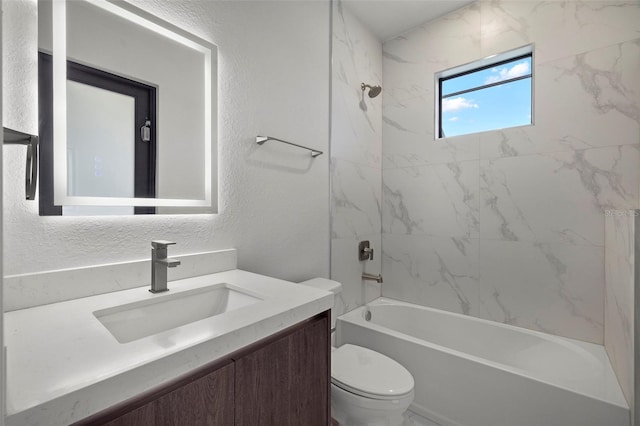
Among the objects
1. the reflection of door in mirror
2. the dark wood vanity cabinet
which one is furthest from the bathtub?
the reflection of door in mirror

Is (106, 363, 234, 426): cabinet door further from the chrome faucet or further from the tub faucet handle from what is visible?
the tub faucet handle

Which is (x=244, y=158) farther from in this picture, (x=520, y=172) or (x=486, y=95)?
(x=486, y=95)

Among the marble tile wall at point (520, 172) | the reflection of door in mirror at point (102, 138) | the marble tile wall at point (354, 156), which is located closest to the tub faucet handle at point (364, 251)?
the marble tile wall at point (354, 156)

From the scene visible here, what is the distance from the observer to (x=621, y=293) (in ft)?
4.62

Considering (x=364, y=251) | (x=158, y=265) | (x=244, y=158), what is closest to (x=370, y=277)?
(x=364, y=251)

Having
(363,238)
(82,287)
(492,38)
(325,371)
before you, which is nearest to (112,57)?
(82,287)

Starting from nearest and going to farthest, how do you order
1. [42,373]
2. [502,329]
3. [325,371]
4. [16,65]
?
[42,373], [16,65], [325,371], [502,329]

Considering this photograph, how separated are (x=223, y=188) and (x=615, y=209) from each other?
221cm

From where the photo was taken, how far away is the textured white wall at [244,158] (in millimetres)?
917

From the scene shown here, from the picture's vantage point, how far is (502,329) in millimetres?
2094

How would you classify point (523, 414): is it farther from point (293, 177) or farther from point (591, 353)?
point (293, 177)

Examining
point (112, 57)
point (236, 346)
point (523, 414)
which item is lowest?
point (523, 414)

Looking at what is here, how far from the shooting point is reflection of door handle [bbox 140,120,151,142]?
1.19 metres

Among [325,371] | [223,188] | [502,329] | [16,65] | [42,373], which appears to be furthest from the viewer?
[502,329]
